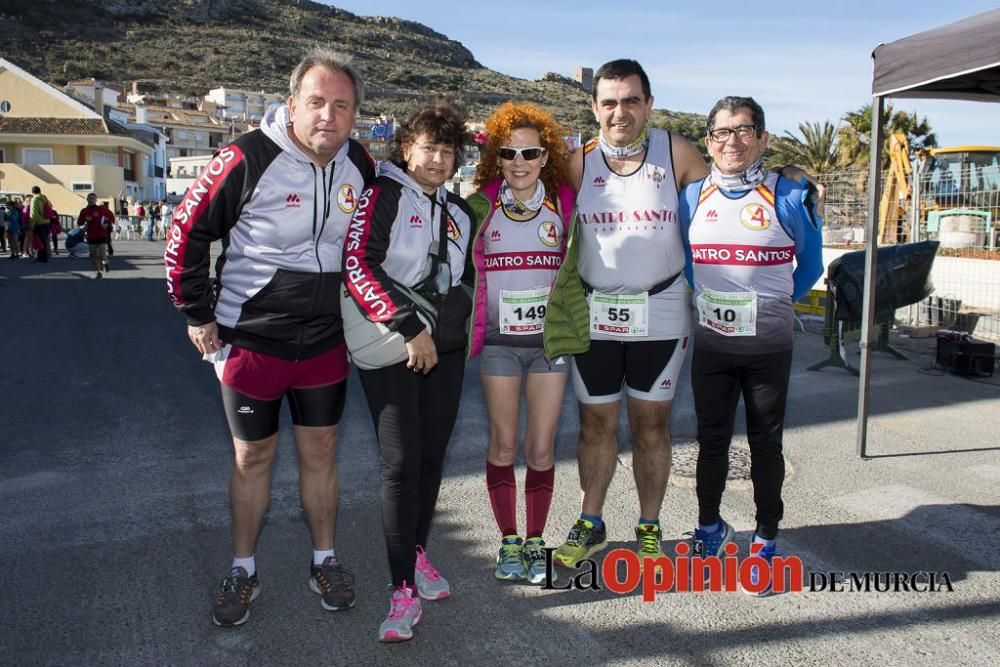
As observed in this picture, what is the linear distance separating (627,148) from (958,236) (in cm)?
1045

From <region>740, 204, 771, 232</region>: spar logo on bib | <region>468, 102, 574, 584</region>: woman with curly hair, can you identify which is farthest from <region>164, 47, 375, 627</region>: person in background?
<region>740, 204, 771, 232</region>: spar logo on bib

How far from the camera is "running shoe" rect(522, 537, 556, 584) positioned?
134 inches

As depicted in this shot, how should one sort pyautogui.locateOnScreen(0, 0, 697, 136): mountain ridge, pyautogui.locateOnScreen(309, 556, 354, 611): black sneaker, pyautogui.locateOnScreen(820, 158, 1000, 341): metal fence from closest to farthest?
pyautogui.locateOnScreen(309, 556, 354, 611): black sneaker
pyautogui.locateOnScreen(820, 158, 1000, 341): metal fence
pyautogui.locateOnScreen(0, 0, 697, 136): mountain ridge

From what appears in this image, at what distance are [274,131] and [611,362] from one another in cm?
167

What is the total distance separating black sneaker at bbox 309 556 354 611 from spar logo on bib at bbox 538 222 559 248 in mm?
1572

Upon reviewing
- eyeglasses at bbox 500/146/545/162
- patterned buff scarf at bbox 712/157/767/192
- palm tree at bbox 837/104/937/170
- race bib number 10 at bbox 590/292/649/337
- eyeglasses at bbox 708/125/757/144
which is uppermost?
palm tree at bbox 837/104/937/170

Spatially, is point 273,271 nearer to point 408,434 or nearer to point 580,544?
point 408,434

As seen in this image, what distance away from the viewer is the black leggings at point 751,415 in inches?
133

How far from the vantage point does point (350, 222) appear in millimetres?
3010

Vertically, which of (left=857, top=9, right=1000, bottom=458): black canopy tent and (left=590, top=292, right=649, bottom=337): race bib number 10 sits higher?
(left=857, top=9, right=1000, bottom=458): black canopy tent

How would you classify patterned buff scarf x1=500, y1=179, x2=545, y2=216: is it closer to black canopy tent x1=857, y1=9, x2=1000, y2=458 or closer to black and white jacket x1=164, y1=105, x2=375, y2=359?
black and white jacket x1=164, y1=105, x2=375, y2=359

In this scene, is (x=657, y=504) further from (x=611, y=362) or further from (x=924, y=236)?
(x=924, y=236)

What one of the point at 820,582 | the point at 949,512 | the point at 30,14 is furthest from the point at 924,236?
the point at 30,14

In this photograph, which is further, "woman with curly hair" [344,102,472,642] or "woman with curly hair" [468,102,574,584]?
"woman with curly hair" [468,102,574,584]
